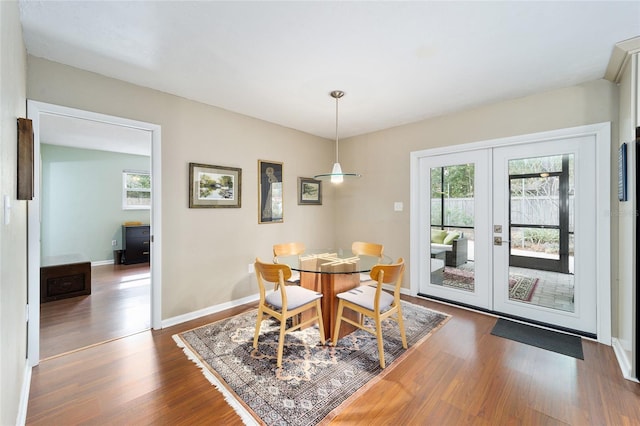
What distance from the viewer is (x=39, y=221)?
2.23m

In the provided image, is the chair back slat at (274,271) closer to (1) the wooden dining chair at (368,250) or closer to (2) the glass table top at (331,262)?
(2) the glass table top at (331,262)

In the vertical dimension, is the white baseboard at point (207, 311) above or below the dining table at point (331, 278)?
below

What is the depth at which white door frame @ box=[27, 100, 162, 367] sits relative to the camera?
219 centimetres

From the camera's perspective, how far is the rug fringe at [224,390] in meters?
1.69

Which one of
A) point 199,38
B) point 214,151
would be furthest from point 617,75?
point 214,151

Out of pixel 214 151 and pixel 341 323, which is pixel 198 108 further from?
pixel 341 323

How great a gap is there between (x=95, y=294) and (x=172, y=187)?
241 centimetres

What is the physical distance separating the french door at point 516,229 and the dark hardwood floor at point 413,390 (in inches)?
25.1

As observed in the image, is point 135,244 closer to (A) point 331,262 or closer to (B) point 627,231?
(A) point 331,262

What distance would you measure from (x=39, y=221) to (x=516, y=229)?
4.64m

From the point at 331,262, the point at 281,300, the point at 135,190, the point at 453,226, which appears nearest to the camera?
the point at 281,300

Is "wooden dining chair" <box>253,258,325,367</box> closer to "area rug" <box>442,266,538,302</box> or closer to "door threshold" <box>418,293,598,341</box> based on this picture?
"door threshold" <box>418,293,598,341</box>

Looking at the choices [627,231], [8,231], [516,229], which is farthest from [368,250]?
[8,231]

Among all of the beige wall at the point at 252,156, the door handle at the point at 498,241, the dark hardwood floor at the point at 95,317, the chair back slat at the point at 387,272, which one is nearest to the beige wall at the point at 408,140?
the beige wall at the point at 252,156
